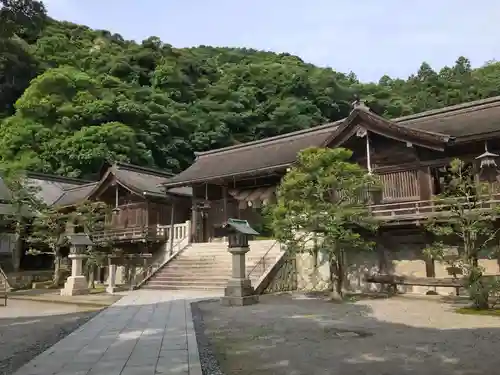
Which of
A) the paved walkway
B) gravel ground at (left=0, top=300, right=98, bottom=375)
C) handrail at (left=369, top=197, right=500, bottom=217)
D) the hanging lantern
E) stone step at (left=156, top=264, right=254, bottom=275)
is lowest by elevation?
gravel ground at (left=0, top=300, right=98, bottom=375)

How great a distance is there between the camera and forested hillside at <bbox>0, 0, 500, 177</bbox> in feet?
134

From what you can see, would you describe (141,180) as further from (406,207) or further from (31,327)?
(31,327)

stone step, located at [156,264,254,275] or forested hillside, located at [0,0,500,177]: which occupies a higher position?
forested hillside, located at [0,0,500,177]

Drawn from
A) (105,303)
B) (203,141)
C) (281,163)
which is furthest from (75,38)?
(105,303)

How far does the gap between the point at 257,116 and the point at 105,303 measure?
43.1 meters

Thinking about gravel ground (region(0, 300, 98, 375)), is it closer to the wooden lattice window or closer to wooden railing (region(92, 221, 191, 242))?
wooden railing (region(92, 221, 191, 242))

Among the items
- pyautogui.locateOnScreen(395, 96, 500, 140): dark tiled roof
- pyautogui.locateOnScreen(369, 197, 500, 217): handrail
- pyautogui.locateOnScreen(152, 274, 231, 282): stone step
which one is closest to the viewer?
pyautogui.locateOnScreen(369, 197, 500, 217): handrail

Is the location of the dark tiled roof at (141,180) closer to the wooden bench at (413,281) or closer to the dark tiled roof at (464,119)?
the dark tiled roof at (464,119)

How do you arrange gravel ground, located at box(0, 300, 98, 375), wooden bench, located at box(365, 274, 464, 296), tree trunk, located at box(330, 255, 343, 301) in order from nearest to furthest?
gravel ground, located at box(0, 300, 98, 375)
wooden bench, located at box(365, 274, 464, 296)
tree trunk, located at box(330, 255, 343, 301)

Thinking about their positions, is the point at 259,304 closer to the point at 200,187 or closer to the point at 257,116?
the point at 200,187

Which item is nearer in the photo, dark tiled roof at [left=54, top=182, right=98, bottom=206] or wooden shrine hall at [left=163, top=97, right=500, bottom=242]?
wooden shrine hall at [left=163, top=97, right=500, bottom=242]

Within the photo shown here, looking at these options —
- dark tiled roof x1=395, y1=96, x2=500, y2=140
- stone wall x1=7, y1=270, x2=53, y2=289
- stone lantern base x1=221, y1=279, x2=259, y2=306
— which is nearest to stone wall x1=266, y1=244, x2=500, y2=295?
stone lantern base x1=221, y1=279, x2=259, y2=306

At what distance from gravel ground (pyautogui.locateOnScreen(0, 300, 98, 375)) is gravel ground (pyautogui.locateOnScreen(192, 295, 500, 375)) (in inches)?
119

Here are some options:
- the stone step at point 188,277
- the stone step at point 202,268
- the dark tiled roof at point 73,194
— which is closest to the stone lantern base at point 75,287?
the stone step at point 188,277
